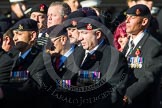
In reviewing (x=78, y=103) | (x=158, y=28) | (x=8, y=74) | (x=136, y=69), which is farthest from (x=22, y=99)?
(x=158, y=28)

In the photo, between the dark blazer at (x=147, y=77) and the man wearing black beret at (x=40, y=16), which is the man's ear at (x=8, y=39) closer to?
the man wearing black beret at (x=40, y=16)

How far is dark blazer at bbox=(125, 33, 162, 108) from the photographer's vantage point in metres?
6.67

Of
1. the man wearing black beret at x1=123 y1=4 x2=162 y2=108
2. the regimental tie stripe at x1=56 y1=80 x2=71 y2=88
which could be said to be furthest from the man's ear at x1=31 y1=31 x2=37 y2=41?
the man wearing black beret at x1=123 y1=4 x2=162 y2=108

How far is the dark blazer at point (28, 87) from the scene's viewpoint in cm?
595

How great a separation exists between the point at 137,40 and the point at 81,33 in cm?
79

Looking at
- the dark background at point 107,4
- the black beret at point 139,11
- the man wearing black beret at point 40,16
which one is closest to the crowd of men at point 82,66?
the black beret at point 139,11

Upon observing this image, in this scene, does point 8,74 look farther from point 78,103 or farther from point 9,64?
point 78,103

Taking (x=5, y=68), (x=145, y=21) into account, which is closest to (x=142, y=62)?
(x=145, y=21)

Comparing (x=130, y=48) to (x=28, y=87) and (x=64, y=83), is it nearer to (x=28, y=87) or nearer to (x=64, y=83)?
(x=64, y=83)

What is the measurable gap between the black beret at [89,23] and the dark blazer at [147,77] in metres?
0.60

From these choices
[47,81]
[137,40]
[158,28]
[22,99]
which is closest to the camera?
[22,99]

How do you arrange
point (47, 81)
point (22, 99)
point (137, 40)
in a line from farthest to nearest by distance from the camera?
1. point (137, 40)
2. point (47, 81)
3. point (22, 99)

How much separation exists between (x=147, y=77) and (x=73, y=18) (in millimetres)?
1204

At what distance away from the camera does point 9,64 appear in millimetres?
6402
